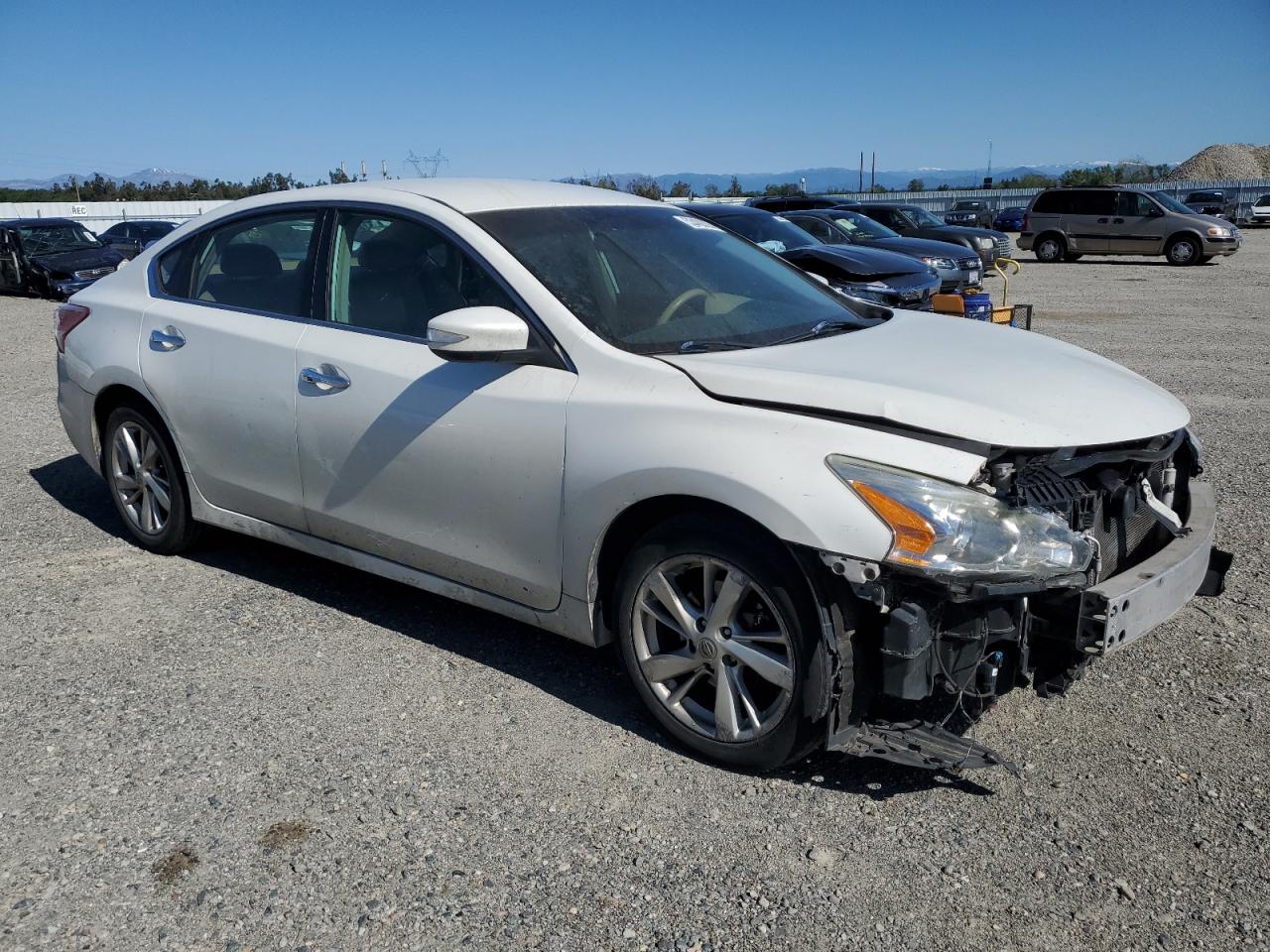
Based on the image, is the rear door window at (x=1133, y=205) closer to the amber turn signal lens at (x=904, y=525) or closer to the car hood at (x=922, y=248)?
the car hood at (x=922, y=248)

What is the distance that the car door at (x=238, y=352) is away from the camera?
449 centimetres

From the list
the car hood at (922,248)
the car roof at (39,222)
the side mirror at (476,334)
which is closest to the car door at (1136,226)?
the car hood at (922,248)

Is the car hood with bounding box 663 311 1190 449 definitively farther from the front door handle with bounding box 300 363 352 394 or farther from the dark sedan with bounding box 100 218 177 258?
the dark sedan with bounding box 100 218 177 258

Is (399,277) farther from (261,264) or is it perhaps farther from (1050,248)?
(1050,248)

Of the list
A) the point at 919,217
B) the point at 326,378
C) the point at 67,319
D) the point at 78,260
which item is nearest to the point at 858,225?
Answer: the point at 919,217

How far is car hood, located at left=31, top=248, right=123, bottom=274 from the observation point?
20359 mm

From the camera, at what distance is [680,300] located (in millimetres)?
4035

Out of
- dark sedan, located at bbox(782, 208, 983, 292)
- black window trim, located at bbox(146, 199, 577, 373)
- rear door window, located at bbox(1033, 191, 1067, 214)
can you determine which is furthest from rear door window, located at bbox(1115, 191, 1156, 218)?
black window trim, located at bbox(146, 199, 577, 373)

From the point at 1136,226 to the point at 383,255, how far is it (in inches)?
1003

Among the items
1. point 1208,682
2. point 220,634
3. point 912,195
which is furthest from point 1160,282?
point 912,195

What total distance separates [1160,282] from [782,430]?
20258 millimetres

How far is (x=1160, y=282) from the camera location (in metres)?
20.9

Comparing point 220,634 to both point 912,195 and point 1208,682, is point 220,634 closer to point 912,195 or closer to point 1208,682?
point 1208,682

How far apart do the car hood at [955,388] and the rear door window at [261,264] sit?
71.1 inches
